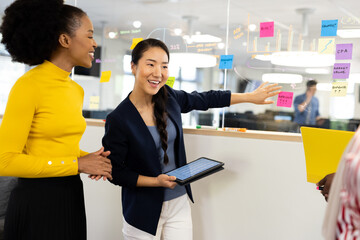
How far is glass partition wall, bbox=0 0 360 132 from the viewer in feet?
7.36

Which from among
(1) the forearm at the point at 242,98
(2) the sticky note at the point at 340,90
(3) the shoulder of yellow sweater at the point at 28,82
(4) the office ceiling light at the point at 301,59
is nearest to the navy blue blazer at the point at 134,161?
(3) the shoulder of yellow sweater at the point at 28,82

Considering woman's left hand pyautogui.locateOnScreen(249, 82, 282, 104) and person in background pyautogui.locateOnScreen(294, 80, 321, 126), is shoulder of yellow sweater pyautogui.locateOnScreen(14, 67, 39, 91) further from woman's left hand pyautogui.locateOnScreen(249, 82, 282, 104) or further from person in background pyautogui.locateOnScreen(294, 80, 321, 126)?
person in background pyautogui.locateOnScreen(294, 80, 321, 126)

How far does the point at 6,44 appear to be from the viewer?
4.29 ft

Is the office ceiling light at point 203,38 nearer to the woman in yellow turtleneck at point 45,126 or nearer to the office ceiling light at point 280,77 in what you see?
the office ceiling light at point 280,77

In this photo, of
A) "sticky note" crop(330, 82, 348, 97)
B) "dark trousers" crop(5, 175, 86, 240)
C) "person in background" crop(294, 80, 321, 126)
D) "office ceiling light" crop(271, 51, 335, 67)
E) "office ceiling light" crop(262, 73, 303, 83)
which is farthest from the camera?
"person in background" crop(294, 80, 321, 126)

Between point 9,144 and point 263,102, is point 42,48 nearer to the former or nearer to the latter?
point 9,144

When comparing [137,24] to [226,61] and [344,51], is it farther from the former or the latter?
[344,51]

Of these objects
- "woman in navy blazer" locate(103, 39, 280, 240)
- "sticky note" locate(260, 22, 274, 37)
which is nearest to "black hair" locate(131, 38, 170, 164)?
"woman in navy blazer" locate(103, 39, 280, 240)

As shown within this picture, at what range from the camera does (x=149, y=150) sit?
4.97 ft

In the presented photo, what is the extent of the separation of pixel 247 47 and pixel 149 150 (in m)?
1.46

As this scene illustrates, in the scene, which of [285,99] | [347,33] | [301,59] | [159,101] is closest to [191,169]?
[159,101]

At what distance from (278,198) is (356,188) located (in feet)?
4.06

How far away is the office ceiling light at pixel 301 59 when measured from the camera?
2.49m

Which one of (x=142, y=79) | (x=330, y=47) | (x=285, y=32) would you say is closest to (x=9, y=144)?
(x=142, y=79)
